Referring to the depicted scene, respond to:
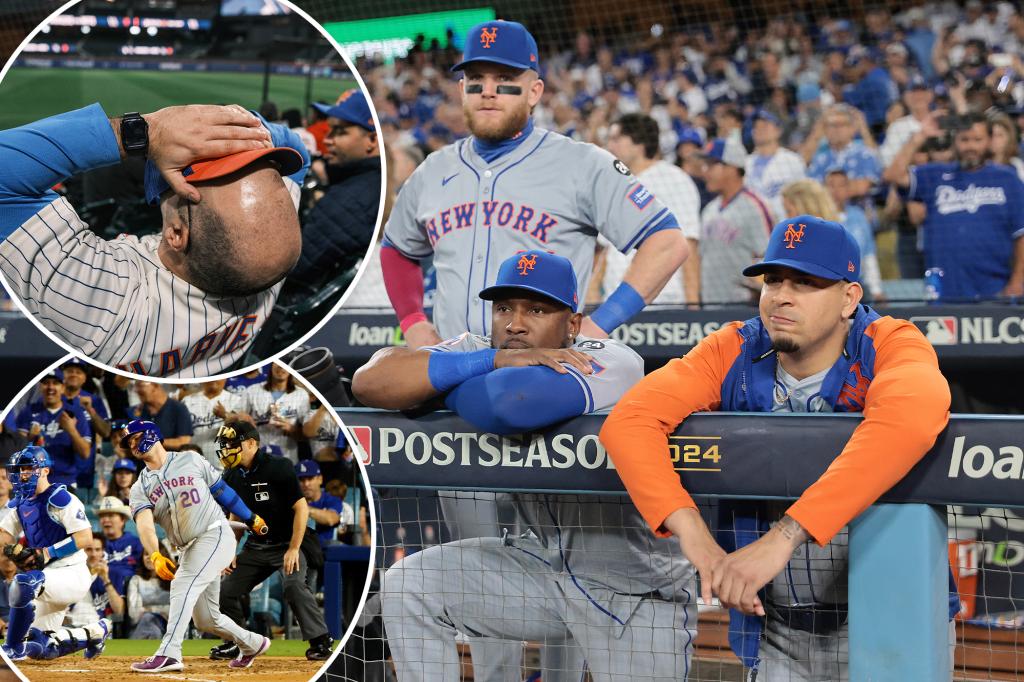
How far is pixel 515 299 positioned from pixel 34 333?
337 cm

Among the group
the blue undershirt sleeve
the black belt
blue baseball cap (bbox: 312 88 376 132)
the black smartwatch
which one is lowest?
the black belt

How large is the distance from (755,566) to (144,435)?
3.48ft

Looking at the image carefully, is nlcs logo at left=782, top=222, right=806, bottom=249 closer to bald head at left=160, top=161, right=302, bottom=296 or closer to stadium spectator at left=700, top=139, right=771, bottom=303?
bald head at left=160, top=161, right=302, bottom=296

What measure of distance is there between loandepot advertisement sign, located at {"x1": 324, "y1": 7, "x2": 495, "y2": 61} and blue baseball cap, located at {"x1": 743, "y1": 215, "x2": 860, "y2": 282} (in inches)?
486

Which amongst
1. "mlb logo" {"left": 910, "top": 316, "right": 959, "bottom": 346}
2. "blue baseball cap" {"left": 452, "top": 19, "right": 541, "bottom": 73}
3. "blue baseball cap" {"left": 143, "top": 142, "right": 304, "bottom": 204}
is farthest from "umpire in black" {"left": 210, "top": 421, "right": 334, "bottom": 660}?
"mlb logo" {"left": 910, "top": 316, "right": 959, "bottom": 346}

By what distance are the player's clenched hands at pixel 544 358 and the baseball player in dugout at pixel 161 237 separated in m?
0.94

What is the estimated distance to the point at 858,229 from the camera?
6.48m

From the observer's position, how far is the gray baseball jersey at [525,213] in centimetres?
324

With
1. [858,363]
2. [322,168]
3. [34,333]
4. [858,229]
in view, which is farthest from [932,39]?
[322,168]

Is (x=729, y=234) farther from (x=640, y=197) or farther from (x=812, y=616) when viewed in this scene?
(x=812, y=616)

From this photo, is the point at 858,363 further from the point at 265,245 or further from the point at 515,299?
the point at 265,245

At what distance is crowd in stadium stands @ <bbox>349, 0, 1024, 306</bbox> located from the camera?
596 cm

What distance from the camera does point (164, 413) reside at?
5.48ft

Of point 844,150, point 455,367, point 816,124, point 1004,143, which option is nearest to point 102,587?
point 455,367
